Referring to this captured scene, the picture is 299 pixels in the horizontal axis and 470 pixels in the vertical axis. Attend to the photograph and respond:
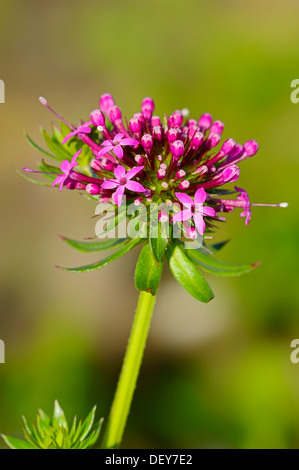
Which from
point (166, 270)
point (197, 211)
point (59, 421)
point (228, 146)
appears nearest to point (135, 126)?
point (228, 146)

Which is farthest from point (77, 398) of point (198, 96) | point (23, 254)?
point (198, 96)

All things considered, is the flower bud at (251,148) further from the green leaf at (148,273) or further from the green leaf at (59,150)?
the green leaf at (59,150)

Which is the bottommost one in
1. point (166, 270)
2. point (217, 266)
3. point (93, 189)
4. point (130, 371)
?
point (130, 371)

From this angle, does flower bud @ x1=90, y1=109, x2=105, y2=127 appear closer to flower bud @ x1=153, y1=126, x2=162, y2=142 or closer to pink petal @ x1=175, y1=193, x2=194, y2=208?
flower bud @ x1=153, y1=126, x2=162, y2=142

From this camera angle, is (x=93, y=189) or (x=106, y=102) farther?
(x=106, y=102)

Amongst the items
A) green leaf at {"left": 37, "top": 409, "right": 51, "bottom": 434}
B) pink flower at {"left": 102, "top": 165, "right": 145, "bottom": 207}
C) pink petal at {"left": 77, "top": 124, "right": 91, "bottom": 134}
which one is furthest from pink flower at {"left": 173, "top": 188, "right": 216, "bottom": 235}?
green leaf at {"left": 37, "top": 409, "right": 51, "bottom": 434}

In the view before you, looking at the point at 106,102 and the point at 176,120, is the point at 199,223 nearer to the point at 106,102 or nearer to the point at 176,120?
the point at 176,120
